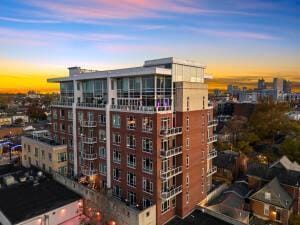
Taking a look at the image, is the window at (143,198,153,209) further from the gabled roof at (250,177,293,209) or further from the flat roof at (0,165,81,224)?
the gabled roof at (250,177,293,209)

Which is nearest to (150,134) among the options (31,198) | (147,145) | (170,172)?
(147,145)

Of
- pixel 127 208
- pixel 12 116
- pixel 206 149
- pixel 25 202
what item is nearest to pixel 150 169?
pixel 127 208

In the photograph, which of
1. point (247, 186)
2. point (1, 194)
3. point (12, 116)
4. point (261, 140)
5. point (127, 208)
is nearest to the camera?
point (127, 208)

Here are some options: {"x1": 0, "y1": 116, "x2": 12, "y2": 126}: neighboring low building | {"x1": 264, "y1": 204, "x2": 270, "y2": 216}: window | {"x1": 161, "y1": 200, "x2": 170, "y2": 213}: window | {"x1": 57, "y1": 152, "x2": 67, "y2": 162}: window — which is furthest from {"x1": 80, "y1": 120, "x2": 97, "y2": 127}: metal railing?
{"x1": 0, "y1": 116, "x2": 12, "y2": 126}: neighboring low building

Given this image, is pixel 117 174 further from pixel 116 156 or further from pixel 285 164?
pixel 285 164

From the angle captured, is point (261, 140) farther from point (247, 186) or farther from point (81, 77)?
point (81, 77)
